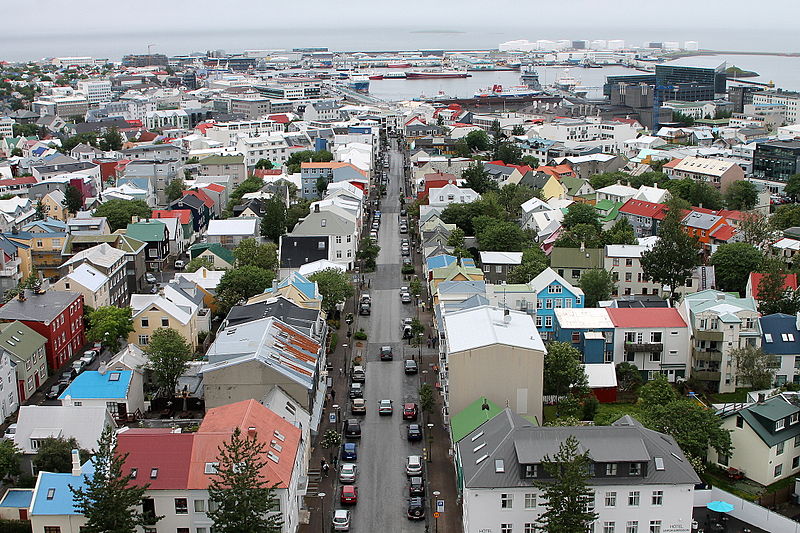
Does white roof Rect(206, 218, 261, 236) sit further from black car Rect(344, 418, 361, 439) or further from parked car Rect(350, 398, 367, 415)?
black car Rect(344, 418, 361, 439)

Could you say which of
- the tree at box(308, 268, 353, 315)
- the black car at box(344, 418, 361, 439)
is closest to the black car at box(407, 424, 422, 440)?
the black car at box(344, 418, 361, 439)

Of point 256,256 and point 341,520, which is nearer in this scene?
point 341,520

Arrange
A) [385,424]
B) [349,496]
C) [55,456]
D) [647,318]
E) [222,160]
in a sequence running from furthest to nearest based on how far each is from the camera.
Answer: [222,160] < [647,318] < [385,424] < [55,456] < [349,496]

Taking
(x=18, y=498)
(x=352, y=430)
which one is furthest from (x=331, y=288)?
(x=18, y=498)

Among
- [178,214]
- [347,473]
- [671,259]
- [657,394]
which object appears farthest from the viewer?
[178,214]

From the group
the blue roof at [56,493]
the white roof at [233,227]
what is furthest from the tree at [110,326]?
the white roof at [233,227]

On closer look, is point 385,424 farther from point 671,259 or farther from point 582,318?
point 671,259
